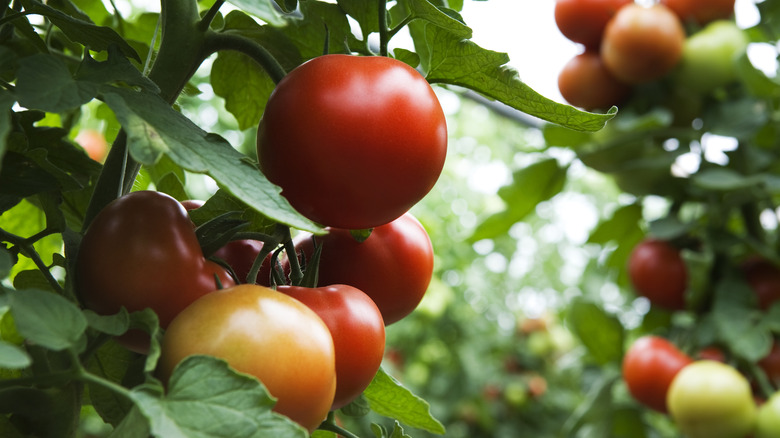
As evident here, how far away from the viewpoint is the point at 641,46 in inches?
37.3

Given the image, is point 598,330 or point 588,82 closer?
point 588,82

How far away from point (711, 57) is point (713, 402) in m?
0.44

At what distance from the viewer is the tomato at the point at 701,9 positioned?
1.04 m

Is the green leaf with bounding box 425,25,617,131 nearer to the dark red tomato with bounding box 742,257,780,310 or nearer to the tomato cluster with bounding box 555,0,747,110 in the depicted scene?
the tomato cluster with bounding box 555,0,747,110

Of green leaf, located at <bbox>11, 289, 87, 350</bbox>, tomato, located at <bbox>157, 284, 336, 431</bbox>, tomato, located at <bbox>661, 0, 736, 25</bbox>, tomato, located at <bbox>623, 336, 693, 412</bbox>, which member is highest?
green leaf, located at <bbox>11, 289, 87, 350</bbox>

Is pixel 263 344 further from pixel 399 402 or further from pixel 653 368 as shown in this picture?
pixel 653 368

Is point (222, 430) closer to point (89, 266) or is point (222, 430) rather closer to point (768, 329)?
point (89, 266)

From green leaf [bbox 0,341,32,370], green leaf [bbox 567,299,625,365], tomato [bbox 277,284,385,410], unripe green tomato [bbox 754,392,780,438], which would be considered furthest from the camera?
green leaf [bbox 567,299,625,365]

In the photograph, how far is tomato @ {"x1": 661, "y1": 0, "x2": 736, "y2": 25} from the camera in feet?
3.41

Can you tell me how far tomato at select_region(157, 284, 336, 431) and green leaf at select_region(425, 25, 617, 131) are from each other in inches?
5.9

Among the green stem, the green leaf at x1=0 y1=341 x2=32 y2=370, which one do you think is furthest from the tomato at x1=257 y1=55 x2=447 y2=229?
the green leaf at x1=0 y1=341 x2=32 y2=370

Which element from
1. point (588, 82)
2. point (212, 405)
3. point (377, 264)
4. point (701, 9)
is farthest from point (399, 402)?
point (701, 9)

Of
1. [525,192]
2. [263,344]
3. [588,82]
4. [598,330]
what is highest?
[263,344]

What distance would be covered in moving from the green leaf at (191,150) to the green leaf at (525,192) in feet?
2.67
